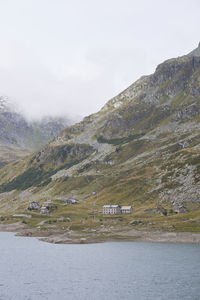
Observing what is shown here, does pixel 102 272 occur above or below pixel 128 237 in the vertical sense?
below

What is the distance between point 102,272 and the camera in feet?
356

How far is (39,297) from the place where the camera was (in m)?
82.8

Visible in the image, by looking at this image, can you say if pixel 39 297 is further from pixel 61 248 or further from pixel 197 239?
pixel 197 239

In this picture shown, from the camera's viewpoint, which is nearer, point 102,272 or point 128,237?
point 102,272

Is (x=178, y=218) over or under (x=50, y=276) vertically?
over

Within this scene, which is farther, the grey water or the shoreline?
the shoreline

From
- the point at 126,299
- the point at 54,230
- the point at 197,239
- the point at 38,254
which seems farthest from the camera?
the point at 54,230

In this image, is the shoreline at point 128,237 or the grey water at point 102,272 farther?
the shoreline at point 128,237

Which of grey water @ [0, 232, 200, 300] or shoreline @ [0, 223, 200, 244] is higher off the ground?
shoreline @ [0, 223, 200, 244]

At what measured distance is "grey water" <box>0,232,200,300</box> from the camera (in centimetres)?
8562

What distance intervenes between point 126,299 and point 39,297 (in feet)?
62.5

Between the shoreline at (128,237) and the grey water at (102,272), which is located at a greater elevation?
the shoreline at (128,237)

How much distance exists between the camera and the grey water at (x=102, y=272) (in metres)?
85.6

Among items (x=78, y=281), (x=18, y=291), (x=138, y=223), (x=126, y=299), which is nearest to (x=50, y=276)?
(x=78, y=281)
